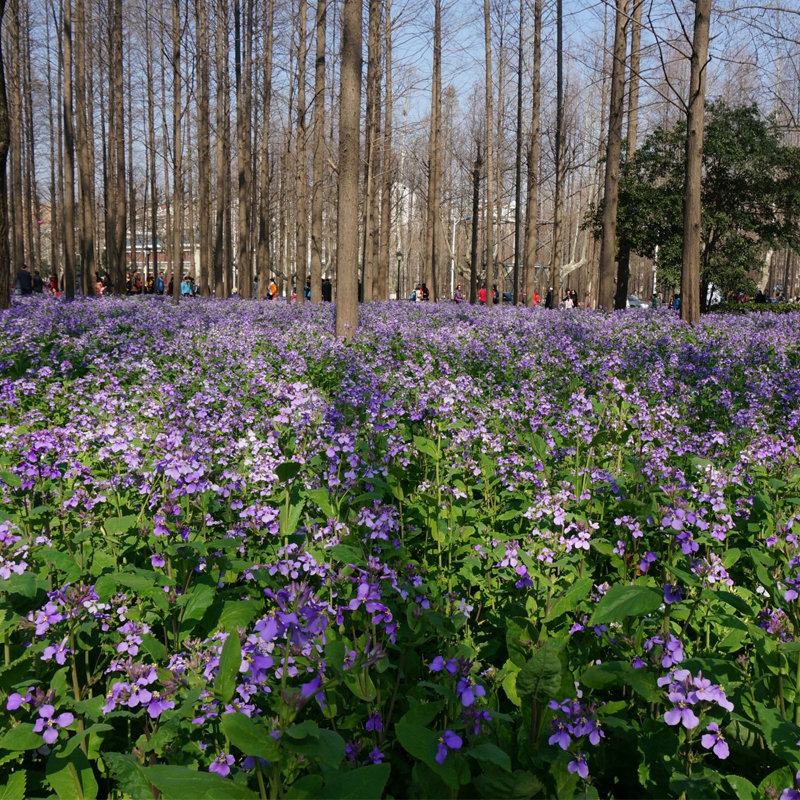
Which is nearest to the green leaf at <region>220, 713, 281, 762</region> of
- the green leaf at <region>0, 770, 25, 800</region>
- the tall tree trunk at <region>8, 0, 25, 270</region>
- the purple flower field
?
the purple flower field

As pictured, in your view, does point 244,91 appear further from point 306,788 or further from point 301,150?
point 306,788

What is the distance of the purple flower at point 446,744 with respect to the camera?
1.55 meters

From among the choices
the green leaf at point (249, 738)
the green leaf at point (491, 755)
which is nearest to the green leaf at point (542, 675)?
the green leaf at point (491, 755)

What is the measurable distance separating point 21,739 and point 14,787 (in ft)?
0.65

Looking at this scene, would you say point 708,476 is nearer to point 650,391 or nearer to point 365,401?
point 365,401

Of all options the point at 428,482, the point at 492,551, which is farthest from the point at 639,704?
the point at 428,482

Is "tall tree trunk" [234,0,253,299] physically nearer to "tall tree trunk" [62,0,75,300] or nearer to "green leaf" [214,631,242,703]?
"tall tree trunk" [62,0,75,300]

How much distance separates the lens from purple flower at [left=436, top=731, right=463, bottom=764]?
1549mm

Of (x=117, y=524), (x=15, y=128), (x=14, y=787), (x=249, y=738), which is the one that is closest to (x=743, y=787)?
(x=249, y=738)

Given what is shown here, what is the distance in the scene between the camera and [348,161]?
1062 cm

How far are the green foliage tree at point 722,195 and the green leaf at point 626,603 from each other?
23.6 metres

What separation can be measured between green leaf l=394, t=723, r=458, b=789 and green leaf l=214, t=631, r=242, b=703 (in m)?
0.43

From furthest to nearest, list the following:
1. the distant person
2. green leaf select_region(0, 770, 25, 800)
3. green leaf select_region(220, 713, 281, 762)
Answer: the distant person
green leaf select_region(0, 770, 25, 800)
green leaf select_region(220, 713, 281, 762)

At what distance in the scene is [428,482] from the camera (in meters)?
3.67
